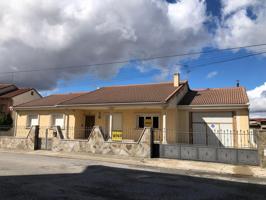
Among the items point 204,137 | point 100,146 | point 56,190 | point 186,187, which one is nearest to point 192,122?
point 204,137

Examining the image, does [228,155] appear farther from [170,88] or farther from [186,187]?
[170,88]

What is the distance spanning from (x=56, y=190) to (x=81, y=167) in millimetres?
4460

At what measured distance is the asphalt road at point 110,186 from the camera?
6910 millimetres

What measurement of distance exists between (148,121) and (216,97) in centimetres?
541

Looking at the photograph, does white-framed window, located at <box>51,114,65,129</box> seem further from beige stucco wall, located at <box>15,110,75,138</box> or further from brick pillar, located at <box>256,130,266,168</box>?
brick pillar, located at <box>256,130,266,168</box>

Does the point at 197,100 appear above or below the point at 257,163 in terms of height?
above

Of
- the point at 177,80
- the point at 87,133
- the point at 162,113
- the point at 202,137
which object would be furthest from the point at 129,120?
the point at 202,137

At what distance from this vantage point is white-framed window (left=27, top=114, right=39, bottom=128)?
25172 mm

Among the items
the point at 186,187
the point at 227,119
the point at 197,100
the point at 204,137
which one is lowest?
the point at 186,187

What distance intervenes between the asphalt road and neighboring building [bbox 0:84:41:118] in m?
26.7

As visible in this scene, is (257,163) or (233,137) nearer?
(257,163)

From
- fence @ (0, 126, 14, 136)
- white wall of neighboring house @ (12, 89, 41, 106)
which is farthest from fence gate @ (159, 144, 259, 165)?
white wall of neighboring house @ (12, 89, 41, 106)

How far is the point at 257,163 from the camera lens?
41.4ft

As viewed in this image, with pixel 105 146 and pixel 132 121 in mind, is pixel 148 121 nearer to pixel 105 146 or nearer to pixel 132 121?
pixel 132 121
